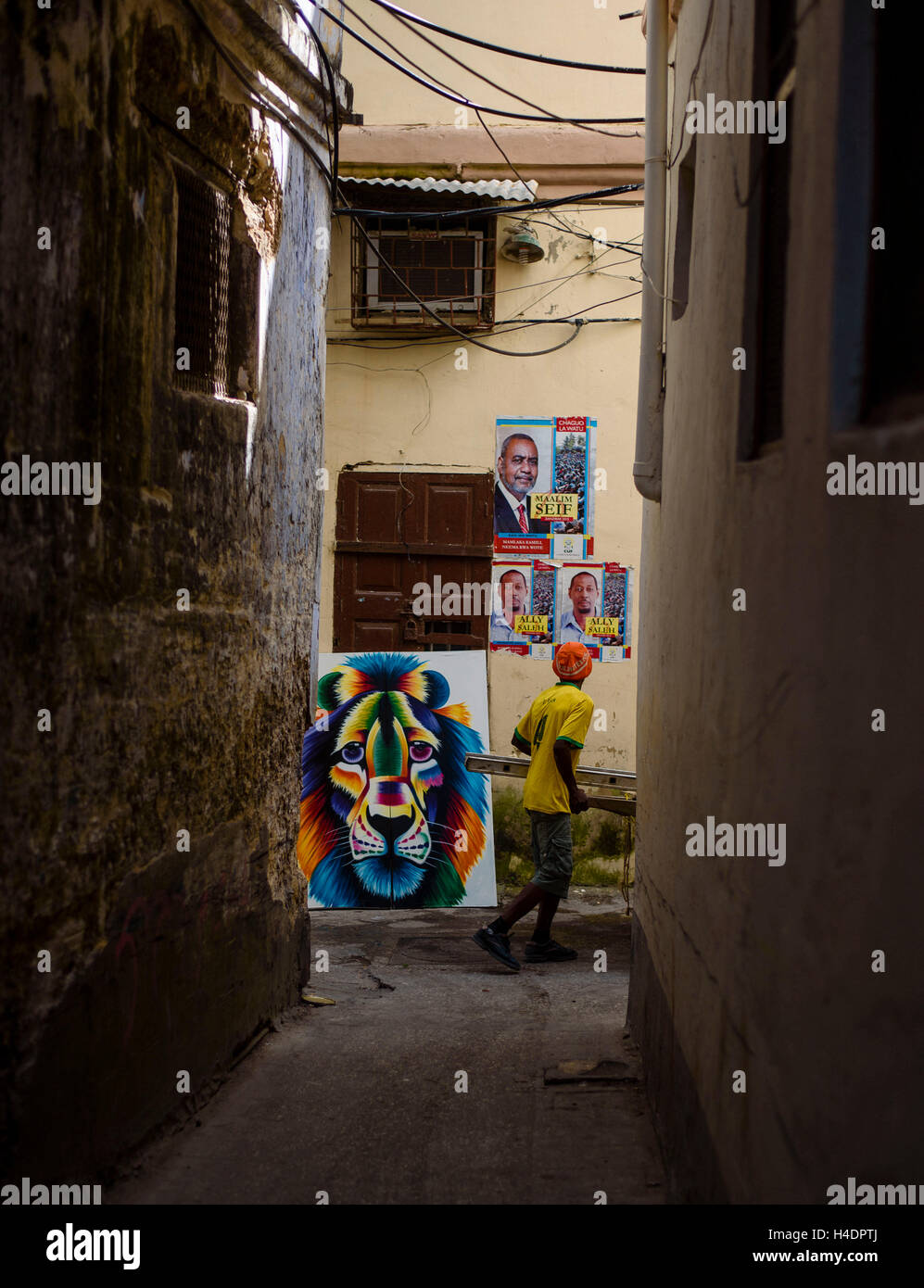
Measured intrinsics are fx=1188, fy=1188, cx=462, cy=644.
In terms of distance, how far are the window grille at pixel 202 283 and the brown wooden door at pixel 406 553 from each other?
5.40m

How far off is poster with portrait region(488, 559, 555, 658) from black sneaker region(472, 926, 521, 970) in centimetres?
341

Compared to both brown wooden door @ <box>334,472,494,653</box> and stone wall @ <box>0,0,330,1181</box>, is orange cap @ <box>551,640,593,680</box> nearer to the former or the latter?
stone wall @ <box>0,0,330,1181</box>

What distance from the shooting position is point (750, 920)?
2617 mm

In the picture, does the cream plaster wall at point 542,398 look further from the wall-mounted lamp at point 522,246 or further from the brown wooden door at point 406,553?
the brown wooden door at point 406,553

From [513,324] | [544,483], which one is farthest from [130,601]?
[513,324]

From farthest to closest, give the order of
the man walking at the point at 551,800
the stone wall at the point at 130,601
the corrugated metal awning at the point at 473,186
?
the corrugated metal awning at the point at 473,186
the man walking at the point at 551,800
the stone wall at the point at 130,601

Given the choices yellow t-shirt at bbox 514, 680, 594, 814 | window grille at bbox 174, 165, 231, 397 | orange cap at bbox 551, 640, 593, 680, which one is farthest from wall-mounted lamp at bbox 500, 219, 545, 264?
window grille at bbox 174, 165, 231, 397

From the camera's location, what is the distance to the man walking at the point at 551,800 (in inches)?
284

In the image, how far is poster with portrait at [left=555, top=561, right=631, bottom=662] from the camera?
10086 mm

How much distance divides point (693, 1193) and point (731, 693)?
1.35 m

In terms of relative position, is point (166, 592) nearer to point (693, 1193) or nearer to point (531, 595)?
point (693, 1193)

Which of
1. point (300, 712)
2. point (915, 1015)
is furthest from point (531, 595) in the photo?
point (915, 1015)

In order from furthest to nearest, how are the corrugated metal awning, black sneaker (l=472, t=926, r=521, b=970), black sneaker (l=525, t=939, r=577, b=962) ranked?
the corrugated metal awning → black sneaker (l=525, t=939, r=577, b=962) → black sneaker (l=472, t=926, r=521, b=970)

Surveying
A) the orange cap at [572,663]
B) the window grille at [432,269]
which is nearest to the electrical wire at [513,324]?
the window grille at [432,269]
